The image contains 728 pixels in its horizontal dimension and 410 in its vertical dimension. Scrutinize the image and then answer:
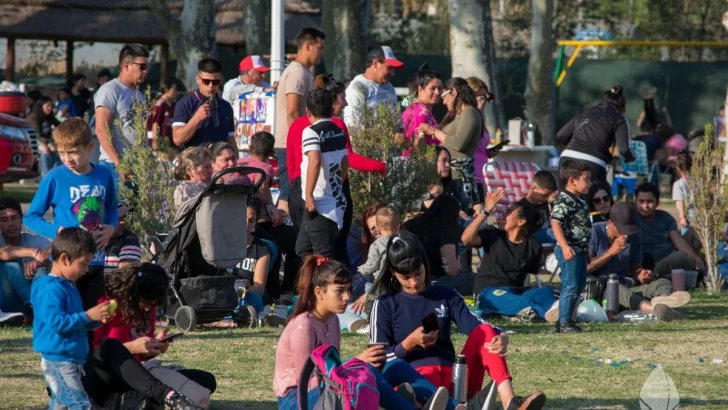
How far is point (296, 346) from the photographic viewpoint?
5.98 metres

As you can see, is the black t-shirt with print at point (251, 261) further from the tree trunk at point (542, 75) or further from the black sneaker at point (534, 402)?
the tree trunk at point (542, 75)

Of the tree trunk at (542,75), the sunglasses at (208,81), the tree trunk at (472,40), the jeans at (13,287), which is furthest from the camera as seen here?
the tree trunk at (542,75)

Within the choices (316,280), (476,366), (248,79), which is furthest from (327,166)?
(248,79)

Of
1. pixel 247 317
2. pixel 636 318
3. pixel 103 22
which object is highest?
pixel 103 22

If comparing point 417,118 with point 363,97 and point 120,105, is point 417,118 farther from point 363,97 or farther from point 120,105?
point 120,105

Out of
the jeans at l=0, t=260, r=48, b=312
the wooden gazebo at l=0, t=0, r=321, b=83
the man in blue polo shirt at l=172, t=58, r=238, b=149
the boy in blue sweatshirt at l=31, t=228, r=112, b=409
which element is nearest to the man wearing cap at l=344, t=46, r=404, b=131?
the man in blue polo shirt at l=172, t=58, r=238, b=149

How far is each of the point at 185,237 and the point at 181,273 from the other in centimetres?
29

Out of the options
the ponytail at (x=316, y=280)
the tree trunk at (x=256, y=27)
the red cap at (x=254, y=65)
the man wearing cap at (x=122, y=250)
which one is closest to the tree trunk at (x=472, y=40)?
the tree trunk at (x=256, y=27)

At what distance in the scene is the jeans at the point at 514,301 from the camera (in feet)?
32.9

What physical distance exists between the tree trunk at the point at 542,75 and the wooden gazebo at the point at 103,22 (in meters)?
4.79

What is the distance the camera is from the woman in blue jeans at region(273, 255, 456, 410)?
592 centimetres

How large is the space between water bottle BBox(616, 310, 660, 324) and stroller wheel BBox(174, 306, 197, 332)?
351 cm

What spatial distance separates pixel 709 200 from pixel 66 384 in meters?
7.81

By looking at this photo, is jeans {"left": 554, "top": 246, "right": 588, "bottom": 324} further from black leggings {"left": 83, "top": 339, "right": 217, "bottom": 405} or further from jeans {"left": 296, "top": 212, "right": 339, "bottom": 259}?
black leggings {"left": 83, "top": 339, "right": 217, "bottom": 405}
